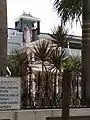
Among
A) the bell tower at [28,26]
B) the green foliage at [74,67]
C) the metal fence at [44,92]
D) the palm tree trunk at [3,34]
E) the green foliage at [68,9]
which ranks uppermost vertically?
the bell tower at [28,26]

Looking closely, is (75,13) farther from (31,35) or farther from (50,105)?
(31,35)

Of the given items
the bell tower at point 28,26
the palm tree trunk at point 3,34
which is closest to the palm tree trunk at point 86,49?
the palm tree trunk at point 3,34

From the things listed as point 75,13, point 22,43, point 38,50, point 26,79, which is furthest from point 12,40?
point 26,79

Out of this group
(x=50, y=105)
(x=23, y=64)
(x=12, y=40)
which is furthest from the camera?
(x=12, y=40)

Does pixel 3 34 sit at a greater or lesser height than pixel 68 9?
lesser

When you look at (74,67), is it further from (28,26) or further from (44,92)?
(28,26)

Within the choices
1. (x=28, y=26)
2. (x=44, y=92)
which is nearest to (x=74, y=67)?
(x=44, y=92)

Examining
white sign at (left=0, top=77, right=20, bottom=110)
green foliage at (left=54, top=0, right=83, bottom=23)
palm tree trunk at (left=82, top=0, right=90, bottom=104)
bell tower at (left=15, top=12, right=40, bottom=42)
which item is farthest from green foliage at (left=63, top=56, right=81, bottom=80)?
bell tower at (left=15, top=12, right=40, bottom=42)

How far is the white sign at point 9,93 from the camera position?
21.4 ft

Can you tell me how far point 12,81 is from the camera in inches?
262

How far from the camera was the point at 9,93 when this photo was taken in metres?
6.59

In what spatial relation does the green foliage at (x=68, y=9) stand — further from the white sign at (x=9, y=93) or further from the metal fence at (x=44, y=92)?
the white sign at (x=9, y=93)

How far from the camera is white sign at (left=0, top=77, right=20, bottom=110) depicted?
6516 millimetres

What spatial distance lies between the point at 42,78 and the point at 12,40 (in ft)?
75.6
